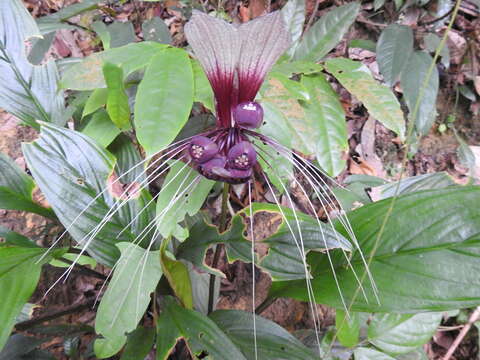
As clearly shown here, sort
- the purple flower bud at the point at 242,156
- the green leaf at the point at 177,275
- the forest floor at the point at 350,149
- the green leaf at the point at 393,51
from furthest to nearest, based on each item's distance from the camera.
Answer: the forest floor at the point at 350,149 → the green leaf at the point at 393,51 → the green leaf at the point at 177,275 → the purple flower bud at the point at 242,156

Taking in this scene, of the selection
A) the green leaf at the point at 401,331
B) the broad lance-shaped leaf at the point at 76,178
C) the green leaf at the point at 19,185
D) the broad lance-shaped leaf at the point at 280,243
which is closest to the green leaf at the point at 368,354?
the green leaf at the point at 401,331

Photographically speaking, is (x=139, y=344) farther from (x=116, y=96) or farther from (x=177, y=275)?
(x=116, y=96)

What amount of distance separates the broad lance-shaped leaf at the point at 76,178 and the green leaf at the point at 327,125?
409 millimetres

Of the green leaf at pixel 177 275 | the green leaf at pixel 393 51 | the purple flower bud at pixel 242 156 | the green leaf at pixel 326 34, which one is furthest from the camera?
the green leaf at pixel 393 51

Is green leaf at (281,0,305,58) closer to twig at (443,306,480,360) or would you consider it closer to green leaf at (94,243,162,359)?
green leaf at (94,243,162,359)

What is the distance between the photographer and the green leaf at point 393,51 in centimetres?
108

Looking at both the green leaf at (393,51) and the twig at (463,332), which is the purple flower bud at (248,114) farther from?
→ the twig at (463,332)

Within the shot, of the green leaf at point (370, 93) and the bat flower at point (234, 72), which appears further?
the green leaf at point (370, 93)

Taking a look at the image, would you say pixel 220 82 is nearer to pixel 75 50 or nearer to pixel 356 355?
pixel 356 355

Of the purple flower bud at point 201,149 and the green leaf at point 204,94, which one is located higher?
the purple flower bud at point 201,149

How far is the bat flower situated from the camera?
48 centimetres

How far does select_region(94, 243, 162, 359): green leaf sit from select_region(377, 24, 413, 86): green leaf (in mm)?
859

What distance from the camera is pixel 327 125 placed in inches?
32.3

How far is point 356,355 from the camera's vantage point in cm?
88
